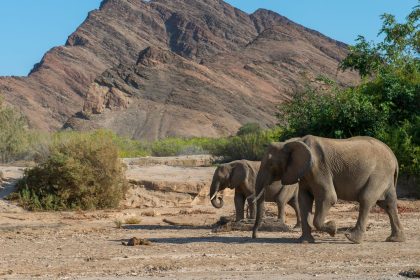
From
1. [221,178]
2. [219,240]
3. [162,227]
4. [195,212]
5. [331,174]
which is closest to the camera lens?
[331,174]

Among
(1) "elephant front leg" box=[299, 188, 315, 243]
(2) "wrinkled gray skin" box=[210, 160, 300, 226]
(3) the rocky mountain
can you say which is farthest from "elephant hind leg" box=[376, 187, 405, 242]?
(3) the rocky mountain

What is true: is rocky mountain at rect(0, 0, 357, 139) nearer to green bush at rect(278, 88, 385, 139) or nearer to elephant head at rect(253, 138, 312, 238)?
green bush at rect(278, 88, 385, 139)

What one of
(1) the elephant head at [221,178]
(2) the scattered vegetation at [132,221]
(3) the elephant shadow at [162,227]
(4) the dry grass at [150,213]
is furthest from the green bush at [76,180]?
(1) the elephant head at [221,178]

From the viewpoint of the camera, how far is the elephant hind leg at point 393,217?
46.8 ft

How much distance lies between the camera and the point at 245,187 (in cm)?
1711

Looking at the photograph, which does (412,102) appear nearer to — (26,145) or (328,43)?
(26,145)

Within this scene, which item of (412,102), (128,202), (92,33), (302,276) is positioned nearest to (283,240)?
(302,276)

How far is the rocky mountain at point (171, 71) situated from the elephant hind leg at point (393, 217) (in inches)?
1471

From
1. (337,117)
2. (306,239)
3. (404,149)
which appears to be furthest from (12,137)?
(306,239)

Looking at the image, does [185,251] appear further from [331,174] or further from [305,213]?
[331,174]

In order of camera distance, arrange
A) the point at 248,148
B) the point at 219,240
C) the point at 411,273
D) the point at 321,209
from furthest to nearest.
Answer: the point at 248,148 < the point at 219,240 < the point at 321,209 < the point at 411,273

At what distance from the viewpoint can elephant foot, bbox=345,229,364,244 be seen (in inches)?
548

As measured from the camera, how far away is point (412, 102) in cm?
2602

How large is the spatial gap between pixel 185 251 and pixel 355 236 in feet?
9.88
